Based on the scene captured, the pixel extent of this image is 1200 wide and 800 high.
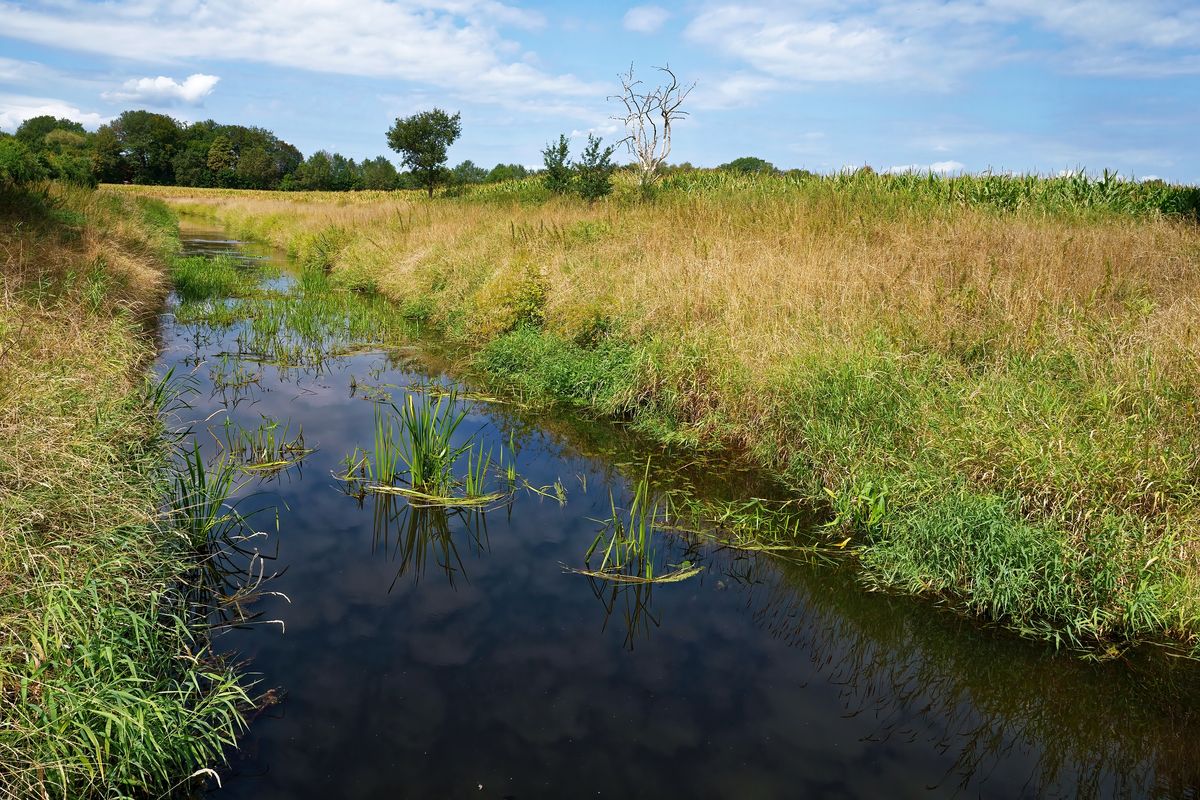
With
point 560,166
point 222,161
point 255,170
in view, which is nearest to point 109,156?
point 222,161

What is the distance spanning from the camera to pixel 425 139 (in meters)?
38.9

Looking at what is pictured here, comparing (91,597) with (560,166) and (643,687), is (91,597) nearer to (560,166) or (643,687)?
(643,687)

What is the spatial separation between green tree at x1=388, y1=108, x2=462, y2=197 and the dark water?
119 feet

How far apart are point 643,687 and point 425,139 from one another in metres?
39.7

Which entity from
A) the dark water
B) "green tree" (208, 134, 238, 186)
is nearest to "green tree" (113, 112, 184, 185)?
"green tree" (208, 134, 238, 186)

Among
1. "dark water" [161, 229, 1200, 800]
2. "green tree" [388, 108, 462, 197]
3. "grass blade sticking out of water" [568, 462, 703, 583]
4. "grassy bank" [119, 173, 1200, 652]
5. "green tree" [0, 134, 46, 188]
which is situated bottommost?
"dark water" [161, 229, 1200, 800]

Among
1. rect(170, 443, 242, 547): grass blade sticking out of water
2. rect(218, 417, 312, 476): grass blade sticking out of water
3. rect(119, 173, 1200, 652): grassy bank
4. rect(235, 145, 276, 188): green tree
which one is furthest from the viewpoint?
rect(235, 145, 276, 188): green tree

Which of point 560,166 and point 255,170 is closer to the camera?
point 560,166

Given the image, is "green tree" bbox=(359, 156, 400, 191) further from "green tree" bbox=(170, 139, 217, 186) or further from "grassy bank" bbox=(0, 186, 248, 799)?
"grassy bank" bbox=(0, 186, 248, 799)

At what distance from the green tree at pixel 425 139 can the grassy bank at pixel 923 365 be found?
92.1ft

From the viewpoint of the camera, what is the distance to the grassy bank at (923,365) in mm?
4484

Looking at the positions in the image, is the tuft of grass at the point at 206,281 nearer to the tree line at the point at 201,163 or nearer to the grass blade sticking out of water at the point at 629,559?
the grass blade sticking out of water at the point at 629,559

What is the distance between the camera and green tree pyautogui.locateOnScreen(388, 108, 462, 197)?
3812 centimetres

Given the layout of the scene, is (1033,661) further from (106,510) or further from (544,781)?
(106,510)
